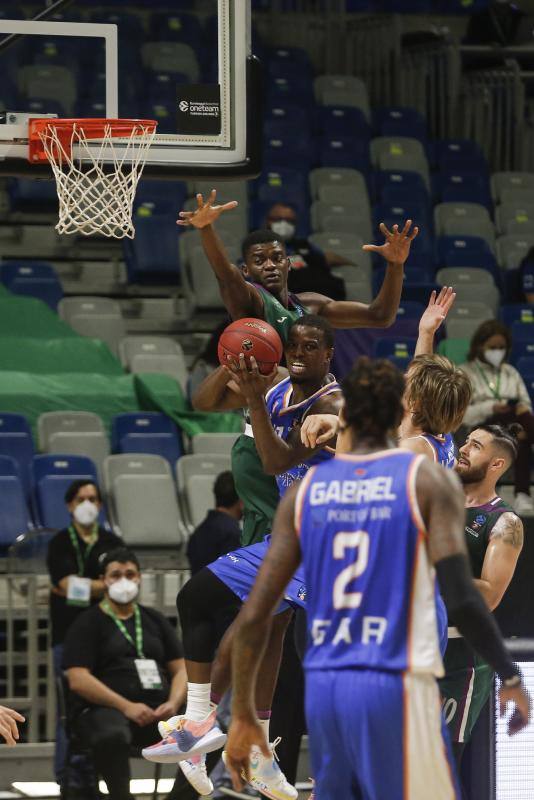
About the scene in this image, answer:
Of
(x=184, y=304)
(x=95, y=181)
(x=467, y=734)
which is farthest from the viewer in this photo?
(x=184, y=304)

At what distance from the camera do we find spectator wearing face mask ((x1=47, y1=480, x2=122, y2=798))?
948 cm

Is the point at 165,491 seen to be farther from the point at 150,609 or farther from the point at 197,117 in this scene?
the point at 197,117

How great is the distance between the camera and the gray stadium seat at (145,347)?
43.4 ft

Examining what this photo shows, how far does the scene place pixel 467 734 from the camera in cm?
667

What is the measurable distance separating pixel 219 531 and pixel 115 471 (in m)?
1.90

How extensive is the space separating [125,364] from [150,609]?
404 centimetres

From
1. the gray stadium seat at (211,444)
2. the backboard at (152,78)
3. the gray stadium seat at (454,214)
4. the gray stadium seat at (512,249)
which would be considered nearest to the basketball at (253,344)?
the backboard at (152,78)

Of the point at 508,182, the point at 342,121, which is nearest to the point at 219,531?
the point at 342,121

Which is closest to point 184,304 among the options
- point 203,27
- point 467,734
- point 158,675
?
point 203,27

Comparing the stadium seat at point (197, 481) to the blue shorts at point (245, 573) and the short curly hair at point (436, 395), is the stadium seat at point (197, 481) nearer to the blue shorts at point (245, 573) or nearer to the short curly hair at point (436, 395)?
the blue shorts at point (245, 573)

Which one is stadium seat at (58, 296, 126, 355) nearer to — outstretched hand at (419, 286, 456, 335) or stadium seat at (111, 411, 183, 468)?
stadium seat at (111, 411, 183, 468)

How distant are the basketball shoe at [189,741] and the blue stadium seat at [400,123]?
11.6m

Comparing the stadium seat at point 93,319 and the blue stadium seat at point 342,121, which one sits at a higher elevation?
the blue stadium seat at point 342,121

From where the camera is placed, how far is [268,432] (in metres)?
5.99
